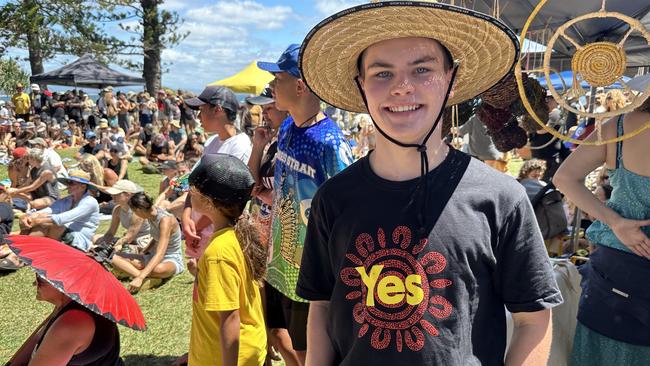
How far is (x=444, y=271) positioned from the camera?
4.35 ft

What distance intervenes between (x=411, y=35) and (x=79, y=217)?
593 centimetres

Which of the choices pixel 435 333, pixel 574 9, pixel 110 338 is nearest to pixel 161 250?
pixel 110 338

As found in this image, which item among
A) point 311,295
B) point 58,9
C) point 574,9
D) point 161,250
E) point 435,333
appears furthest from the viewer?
point 58,9

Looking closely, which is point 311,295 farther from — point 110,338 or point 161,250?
point 161,250

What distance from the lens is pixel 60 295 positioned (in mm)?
2688

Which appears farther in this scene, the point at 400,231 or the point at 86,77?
the point at 86,77

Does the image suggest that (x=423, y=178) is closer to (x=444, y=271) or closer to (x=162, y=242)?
(x=444, y=271)

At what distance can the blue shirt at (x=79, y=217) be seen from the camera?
248 inches

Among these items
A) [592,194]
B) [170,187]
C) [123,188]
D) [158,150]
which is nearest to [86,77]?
[158,150]

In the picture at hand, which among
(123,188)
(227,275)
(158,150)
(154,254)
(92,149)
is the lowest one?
(158,150)

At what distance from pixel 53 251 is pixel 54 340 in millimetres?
404

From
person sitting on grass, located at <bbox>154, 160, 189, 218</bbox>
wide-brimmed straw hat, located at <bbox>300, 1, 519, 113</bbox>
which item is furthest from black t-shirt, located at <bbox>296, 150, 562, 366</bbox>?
person sitting on grass, located at <bbox>154, 160, 189, 218</bbox>

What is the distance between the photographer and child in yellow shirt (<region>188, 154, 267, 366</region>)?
2350 millimetres

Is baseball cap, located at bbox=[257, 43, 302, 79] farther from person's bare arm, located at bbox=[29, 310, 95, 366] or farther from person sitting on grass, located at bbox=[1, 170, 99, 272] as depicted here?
person sitting on grass, located at bbox=[1, 170, 99, 272]
